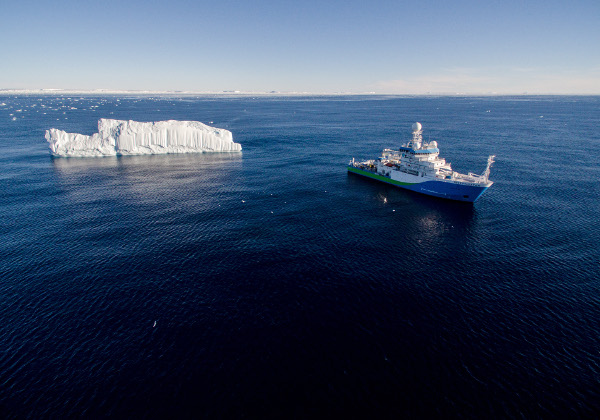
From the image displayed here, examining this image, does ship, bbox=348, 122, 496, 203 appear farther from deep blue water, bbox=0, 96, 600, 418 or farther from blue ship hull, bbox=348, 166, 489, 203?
deep blue water, bbox=0, 96, 600, 418

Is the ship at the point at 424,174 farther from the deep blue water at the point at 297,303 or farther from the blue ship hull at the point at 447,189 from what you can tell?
the deep blue water at the point at 297,303

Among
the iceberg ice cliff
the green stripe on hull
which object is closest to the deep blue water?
the green stripe on hull

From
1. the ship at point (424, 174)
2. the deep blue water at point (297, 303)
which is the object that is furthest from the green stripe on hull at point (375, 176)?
the deep blue water at point (297, 303)

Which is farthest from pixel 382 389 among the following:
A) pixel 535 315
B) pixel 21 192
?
pixel 21 192

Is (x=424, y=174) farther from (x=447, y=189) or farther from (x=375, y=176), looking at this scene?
(x=375, y=176)

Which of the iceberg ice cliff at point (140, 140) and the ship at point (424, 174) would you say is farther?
the iceberg ice cliff at point (140, 140)

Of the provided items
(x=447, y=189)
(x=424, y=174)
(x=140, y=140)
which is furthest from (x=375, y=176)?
(x=140, y=140)
